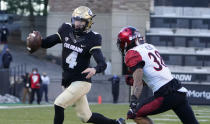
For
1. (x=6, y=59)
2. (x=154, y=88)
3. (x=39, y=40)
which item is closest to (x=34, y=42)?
(x=39, y=40)

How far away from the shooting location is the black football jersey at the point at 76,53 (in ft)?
27.6

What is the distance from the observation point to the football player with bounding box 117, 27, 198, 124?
274 inches

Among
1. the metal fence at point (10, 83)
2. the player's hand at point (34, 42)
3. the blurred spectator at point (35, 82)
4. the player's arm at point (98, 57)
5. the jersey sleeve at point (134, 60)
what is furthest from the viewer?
the metal fence at point (10, 83)

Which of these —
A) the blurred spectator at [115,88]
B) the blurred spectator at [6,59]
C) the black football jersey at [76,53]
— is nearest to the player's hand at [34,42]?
the black football jersey at [76,53]

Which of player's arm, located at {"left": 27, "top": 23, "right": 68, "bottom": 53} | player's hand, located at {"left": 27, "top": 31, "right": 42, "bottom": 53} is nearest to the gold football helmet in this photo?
player's arm, located at {"left": 27, "top": 23, "right": 68, "bottom": 53}

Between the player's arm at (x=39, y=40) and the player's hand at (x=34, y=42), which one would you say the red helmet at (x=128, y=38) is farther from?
the player's hand at (x=34, y=42)

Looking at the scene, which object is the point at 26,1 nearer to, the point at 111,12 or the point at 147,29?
the point at 111,12

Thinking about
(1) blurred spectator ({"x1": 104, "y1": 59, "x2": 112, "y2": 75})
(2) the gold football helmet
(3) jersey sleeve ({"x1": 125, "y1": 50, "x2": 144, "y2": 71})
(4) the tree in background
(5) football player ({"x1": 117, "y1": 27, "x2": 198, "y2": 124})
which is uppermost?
(2) the gold football helmet

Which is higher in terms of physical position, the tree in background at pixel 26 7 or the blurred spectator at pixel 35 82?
the tree in background at pixel 26 7

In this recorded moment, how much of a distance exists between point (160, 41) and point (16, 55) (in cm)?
1023

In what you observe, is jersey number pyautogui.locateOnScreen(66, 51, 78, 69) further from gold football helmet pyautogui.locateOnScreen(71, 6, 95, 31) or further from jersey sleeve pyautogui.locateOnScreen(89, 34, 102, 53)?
gold football helmet pyautogui.locateOnScreen(71, 6, 95, 31)

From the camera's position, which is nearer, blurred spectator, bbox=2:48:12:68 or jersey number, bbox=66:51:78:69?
jersey number, bbox=66:51:78:69

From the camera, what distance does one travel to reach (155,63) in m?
7.09

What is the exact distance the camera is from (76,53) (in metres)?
8.41
